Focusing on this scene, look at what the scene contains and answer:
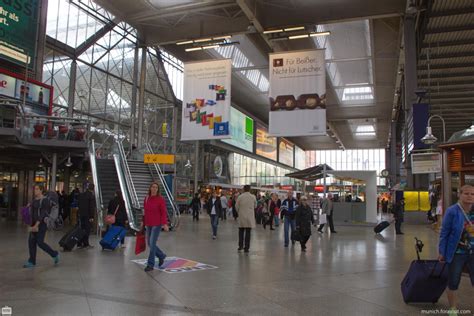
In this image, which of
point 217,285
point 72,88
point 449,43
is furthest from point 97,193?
point 449,43

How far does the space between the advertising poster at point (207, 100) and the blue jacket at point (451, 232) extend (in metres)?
14.2

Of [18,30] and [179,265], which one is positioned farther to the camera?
[18,30]

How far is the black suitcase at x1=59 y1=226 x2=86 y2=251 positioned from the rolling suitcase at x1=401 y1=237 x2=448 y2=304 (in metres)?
7.64

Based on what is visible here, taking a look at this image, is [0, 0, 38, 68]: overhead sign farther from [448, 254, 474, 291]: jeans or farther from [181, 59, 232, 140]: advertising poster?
[448, 254, 474, 291]: jeans

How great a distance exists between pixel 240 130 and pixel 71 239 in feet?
113

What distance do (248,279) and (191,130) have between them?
13112 mm

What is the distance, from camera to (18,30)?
2000cm

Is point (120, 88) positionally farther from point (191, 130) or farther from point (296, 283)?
point (296, 283)

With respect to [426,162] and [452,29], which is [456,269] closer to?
[426,162]

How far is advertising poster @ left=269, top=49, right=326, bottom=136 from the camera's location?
669 inches

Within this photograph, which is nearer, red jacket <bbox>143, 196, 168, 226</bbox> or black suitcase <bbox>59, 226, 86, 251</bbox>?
red jacket <bbox>143, 196, 168, 226</bbox>

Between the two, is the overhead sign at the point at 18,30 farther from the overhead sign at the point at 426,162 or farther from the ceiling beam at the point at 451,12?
the ceiling beam at the point at 451,12

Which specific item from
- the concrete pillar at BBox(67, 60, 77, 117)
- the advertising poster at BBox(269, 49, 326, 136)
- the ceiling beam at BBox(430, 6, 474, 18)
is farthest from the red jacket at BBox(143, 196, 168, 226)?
the concrete pillar at BBox(67, 60, 77, 117)

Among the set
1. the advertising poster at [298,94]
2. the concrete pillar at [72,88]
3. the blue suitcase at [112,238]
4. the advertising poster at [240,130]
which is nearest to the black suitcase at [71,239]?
the blue suitcase at [112,238]
